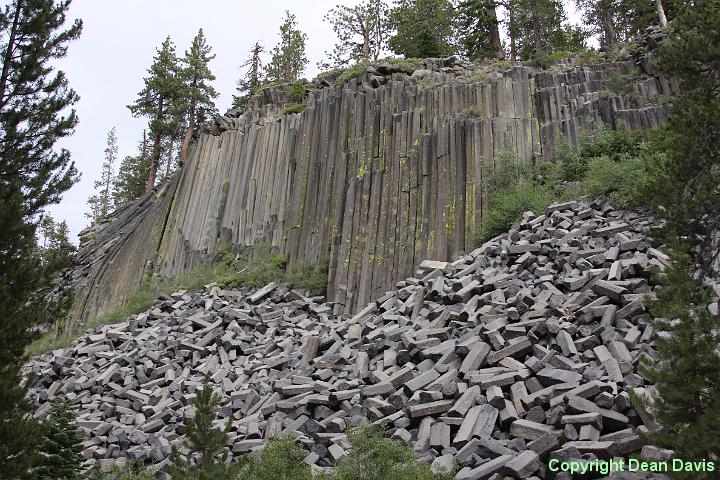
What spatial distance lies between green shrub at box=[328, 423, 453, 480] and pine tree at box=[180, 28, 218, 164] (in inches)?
1033

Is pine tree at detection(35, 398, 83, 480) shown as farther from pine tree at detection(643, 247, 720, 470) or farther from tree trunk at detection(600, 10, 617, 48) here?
tree trunk at detection(600, 10, 617, 48)

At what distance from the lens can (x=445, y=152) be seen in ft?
44.3

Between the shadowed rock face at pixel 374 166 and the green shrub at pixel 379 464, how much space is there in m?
7.58

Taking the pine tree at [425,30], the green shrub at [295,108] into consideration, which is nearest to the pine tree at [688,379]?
the green shrub at [295,108]

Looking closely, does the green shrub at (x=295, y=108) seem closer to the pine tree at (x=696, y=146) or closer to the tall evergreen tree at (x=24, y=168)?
the tall evergreen tree at (x=24, y=168)

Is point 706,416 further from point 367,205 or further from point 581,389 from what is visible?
point 367,205

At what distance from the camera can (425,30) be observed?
25.3 metres

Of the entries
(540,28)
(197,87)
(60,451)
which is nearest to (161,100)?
(197,87)

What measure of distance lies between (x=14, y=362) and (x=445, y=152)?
9.42 metres

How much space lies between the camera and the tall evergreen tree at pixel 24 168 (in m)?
6.75

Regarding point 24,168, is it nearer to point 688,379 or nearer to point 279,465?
point 279,465

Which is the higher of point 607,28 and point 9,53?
point 607,28

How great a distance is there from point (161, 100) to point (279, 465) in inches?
1106

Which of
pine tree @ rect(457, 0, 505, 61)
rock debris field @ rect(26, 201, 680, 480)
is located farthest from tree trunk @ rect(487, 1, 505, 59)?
rock debris field @ rect(26, 201, 680, 480)
